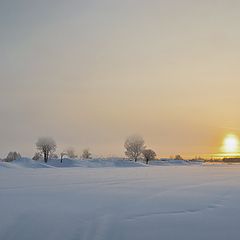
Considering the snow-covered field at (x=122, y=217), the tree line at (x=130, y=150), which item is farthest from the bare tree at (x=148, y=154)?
the snow-covered field at (x=122, y=217)

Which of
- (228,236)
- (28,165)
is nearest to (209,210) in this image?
(228,236)

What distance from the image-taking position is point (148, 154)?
97625 millimetres

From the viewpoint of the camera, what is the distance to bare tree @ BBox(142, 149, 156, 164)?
96.0 meters

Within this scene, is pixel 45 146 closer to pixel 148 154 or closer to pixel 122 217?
pixel 148 154

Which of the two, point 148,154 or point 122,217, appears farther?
point 148,154

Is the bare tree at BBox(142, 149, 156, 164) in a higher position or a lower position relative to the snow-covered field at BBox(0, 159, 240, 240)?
higher

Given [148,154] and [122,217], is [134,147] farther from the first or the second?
[122,217]

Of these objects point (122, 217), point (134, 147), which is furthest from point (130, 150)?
point (122, 217)

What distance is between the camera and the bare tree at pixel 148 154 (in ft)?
315

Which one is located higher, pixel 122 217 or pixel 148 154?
pixel 148 154

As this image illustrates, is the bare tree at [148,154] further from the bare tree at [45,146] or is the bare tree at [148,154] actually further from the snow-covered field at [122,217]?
the snow-covered field at [122,217]

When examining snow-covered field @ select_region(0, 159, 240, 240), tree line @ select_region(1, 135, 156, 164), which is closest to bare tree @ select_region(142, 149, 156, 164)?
tree line @ select_region(1, 135, 156, 164)

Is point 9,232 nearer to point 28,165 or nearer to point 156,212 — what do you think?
point 156,212

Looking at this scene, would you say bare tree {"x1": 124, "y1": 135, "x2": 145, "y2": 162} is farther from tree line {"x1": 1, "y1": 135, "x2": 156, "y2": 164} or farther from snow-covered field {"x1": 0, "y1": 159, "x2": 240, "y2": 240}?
snow-covered field {"x1": 0, "y1": 159, "x2": 240, "y2": 240}
